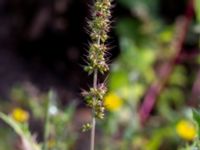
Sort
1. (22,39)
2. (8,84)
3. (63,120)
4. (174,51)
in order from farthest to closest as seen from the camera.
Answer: (22,39) < (8,84) < (174,51) < (63,120)

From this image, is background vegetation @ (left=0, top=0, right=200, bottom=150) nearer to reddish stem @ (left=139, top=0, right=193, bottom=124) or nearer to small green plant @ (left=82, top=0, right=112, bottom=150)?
reddish stem @ (left=139, top=0, right=193, bottom=124)

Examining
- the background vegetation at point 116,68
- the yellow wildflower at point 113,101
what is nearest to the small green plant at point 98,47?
the background vegetation at point 116,68

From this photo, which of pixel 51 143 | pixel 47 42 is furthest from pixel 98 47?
pixel 47 42

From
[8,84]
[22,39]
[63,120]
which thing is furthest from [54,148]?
[22,39]

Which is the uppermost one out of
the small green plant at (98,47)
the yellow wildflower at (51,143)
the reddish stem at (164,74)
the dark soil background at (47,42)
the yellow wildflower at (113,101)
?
the dark soil background at (47,42)

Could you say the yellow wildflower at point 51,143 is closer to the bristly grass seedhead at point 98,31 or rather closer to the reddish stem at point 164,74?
the bristly grass seedhead at point 98,31

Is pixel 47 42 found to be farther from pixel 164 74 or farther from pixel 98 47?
pixel 98 47

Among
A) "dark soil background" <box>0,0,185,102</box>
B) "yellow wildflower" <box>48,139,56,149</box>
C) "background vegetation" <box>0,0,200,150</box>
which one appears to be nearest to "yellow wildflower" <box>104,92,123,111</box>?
"background vegetation" <box>0,0,200,150</box>

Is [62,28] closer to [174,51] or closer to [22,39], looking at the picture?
→ [22,39]
